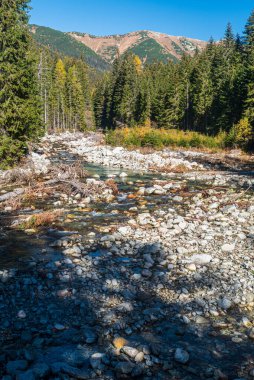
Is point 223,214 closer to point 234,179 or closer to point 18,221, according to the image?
point 18,221

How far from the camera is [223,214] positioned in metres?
11.9

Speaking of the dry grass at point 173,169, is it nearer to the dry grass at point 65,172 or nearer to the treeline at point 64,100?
the dry grass at point 65,172

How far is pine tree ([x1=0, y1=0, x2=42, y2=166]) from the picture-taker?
795 inches

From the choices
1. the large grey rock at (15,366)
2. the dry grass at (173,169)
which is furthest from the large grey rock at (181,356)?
the dry grass at (173,169)

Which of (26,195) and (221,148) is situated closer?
(26,195)

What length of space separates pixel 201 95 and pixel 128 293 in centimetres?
5364

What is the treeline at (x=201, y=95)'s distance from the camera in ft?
142

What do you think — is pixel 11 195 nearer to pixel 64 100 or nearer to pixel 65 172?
pixel 65 172

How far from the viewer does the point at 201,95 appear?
183 feet

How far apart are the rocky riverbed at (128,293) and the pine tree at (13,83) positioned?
29.5 feet

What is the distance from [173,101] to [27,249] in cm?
5564

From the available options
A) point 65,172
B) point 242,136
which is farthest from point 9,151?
point 242,136

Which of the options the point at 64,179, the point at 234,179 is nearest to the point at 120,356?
the point at 64,179

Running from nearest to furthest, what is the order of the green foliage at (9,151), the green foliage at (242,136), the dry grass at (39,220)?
the dry grass at (39,220), the green foliage at (9,151), the green foliage at (242,136)
